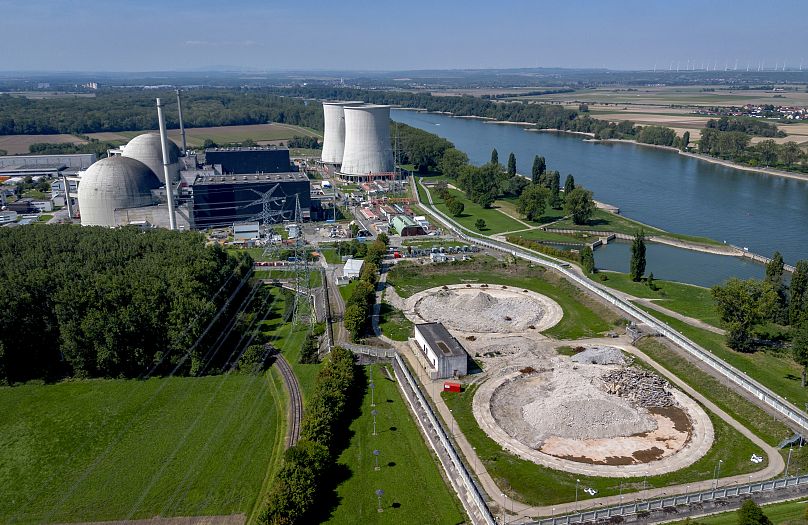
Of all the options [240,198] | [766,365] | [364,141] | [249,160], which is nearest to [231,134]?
[249,160]

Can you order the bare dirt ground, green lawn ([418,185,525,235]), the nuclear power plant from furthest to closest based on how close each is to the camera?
the nuclear power plant, green lawn ([418,185,525,235]), the bare dirt ground

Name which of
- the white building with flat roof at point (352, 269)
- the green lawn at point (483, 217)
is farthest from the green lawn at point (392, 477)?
the green lawn at point (483, 217)

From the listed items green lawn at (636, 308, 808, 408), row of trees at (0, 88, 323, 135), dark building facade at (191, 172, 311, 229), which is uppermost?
row of trees at (0, 88, 323, 135)

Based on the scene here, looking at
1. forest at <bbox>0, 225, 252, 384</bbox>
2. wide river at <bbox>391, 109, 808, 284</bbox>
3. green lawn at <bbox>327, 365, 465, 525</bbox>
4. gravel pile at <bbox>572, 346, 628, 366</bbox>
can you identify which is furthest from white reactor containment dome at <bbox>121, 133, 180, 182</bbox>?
gravel pile at <bbox>572, 346, 628, 366</bbox>

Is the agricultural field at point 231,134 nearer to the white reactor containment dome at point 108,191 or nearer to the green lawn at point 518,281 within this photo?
the white reactor containment dome at point 108,191

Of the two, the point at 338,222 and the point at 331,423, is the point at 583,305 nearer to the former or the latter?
the point at 331,423

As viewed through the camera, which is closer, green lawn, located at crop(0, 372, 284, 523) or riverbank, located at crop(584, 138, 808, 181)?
green lawn, located at crop(0, 372, 284, 523)

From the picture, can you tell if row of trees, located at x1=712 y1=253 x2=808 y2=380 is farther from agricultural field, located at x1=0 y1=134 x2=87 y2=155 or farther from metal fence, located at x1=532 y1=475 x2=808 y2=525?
agricultural field, located at x1=0 y1=134 x2=87 y2=155
